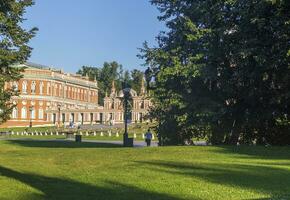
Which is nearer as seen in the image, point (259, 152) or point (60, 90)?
point (259, 152)

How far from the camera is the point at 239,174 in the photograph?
1555 cm

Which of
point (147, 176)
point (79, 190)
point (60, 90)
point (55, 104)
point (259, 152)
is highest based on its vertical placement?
point (60, 90)

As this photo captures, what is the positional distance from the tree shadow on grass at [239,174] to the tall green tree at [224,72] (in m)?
9.51

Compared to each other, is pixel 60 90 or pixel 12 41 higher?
pixel 60 90

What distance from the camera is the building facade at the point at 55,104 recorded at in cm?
13675

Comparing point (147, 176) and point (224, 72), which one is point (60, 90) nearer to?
point (224, 72)

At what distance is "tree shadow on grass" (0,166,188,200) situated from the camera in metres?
12.3

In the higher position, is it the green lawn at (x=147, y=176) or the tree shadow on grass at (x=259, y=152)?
the tree shadow on grass at (x=259, y=152)

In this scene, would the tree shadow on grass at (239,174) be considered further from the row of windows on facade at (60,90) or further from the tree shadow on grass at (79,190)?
the row of windows on facade at (60,90)

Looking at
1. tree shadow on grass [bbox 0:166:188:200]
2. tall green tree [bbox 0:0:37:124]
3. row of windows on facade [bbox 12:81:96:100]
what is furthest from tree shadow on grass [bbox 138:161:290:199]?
row of windows on facade [bbox 12:81:96:100]

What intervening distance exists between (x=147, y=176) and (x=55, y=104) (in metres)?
131

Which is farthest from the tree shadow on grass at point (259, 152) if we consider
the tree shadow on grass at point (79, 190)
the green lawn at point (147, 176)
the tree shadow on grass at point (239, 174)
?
the tree shadow on grass at point (79, 190)

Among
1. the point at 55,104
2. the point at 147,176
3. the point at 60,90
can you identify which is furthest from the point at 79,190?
the point at 60,90

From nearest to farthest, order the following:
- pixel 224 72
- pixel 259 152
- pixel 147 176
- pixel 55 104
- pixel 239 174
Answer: pixel 147 176, pixel 239 174, pixel 259 152, pixel 224 72, pixel 55 104
